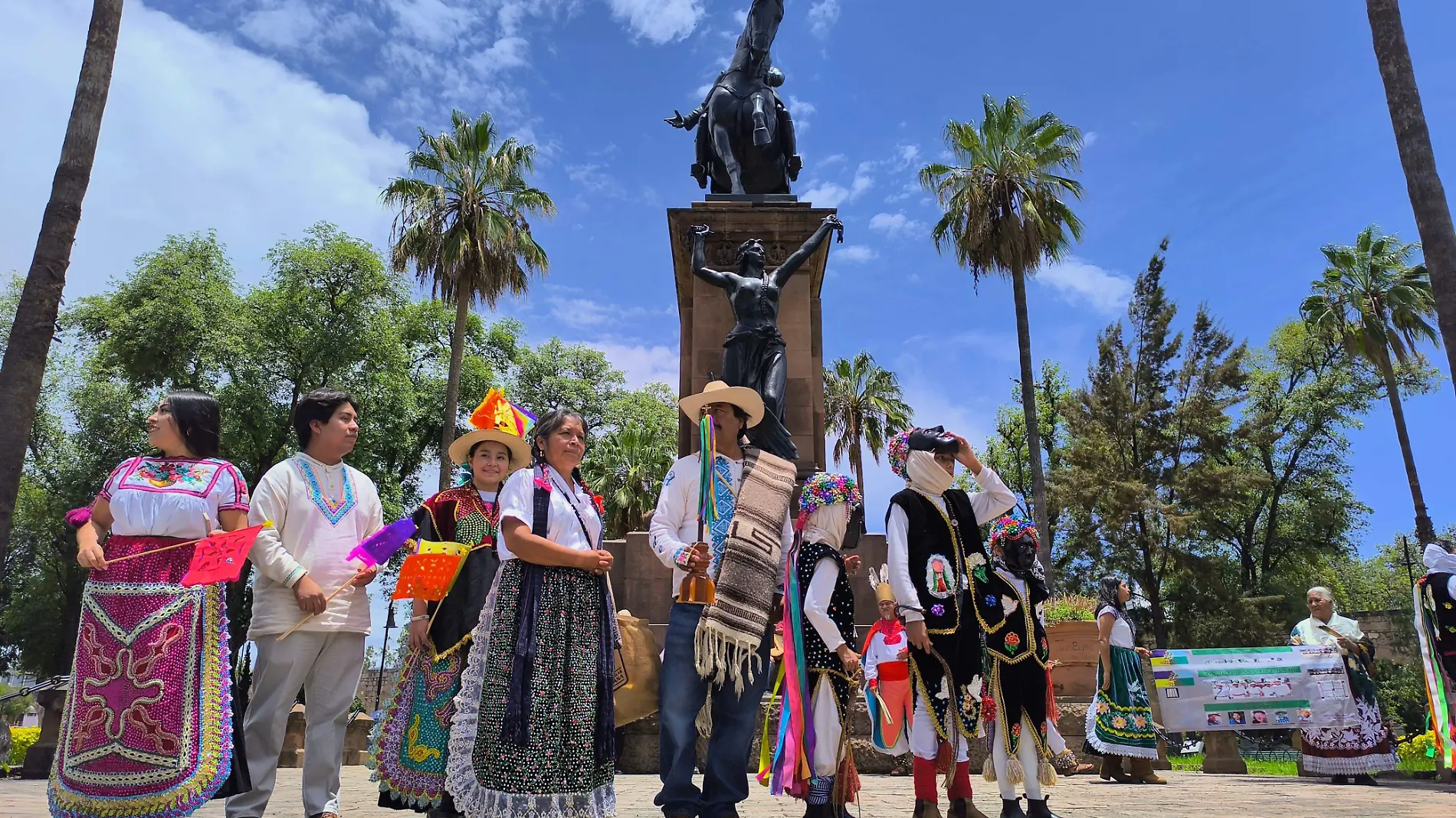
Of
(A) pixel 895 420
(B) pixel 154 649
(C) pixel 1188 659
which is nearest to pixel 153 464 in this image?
(B) pixel 154 649

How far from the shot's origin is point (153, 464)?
3883 mm

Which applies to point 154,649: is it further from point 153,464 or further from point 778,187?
point 778,187

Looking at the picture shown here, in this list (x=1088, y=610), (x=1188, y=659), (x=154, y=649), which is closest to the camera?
(x=154, y=649)

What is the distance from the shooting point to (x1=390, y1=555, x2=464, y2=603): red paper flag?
4297mm

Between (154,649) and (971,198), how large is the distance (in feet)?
63.6

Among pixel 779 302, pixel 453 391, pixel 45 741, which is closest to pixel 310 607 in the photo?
pixel 779 302

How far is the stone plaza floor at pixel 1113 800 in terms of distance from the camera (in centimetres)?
495

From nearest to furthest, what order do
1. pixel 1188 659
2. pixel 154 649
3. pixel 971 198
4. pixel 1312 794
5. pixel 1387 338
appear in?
1. pixel 154 649
2. pixel 1312 794
3. pixel 1188 659
4. pixel 971 198
5. pixel 1387 338

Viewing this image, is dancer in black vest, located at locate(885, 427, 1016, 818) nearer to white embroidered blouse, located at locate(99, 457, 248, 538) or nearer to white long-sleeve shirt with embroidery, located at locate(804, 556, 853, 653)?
white long-sleeve shirt with embroidery, located at locate(804, 556, 853, 653)

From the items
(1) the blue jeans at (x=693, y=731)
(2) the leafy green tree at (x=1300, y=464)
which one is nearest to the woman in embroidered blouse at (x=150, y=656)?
(1) the blue jeans at (x=693, y=731)

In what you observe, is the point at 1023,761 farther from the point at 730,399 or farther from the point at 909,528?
the point at 730,399

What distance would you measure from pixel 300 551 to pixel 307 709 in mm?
681

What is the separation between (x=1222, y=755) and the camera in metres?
9.90

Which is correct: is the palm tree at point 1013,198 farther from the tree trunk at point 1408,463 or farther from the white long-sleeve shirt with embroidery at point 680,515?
the white long-sleeve shirt with embroidery at point 680,515
